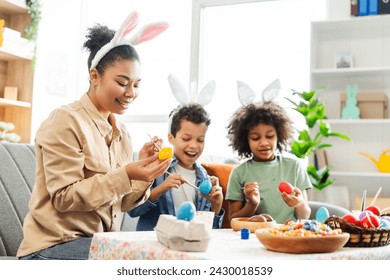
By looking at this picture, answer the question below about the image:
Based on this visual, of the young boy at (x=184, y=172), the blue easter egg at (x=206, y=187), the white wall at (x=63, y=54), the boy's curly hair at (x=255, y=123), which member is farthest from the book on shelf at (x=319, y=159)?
the blue easter egg at (x=206, y=187)

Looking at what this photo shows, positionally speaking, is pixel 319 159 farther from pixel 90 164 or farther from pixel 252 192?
A: pixel 90 164

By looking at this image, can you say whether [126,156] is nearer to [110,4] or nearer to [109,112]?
→ [109,112]

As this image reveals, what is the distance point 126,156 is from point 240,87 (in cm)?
66

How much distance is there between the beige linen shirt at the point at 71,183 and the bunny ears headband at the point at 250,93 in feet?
2.45

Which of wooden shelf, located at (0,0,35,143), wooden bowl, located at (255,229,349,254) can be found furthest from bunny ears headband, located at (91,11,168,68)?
wooden shelf, located at (0,0,35,143)

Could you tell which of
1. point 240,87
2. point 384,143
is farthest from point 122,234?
point 384,143

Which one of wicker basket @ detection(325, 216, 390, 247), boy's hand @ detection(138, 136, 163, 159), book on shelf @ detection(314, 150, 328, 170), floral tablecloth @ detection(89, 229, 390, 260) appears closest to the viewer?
floral tablecloth @ detection(89, 229, 390, 260)

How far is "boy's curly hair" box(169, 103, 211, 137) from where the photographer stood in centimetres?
190

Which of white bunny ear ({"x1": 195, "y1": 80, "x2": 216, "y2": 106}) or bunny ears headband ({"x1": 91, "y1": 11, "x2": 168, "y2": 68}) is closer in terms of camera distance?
bunny ears headband ({"x1": 91, "y1": 11, "x2": 168, "y2": 68})

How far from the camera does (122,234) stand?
1.10 meters

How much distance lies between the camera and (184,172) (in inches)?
74.8

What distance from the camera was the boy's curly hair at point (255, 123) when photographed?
77.3 inches

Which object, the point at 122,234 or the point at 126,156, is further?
the point at 126,156

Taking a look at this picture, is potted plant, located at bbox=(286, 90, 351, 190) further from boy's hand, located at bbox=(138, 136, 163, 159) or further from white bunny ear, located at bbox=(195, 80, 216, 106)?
boy's hand, located at bbox=(138, 136, 163, 159)
